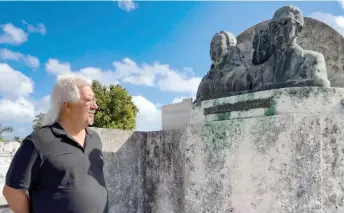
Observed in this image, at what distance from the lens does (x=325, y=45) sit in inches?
174

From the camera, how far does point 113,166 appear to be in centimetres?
465

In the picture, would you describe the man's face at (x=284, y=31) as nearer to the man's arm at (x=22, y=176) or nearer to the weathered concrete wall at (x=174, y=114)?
the man's arm at (x=22, y=176)

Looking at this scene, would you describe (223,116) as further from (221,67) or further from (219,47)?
(219,47)

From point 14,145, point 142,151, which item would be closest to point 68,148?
point 142,151

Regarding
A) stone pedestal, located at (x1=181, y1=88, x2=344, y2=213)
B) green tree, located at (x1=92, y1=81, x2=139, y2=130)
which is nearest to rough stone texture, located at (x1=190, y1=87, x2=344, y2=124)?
stone pedestal, located at (x1=181, y1=88, x2=344, y2=213)

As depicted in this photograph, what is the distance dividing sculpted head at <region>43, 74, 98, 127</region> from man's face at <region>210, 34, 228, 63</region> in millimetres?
1869

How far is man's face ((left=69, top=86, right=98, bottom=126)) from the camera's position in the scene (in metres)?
2.75

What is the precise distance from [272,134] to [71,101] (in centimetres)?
159

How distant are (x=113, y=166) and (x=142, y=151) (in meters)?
0.40

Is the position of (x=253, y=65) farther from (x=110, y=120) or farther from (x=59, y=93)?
(x=110, y=120)

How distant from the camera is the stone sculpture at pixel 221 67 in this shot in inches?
161

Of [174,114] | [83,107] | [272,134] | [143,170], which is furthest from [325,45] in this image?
[174,114]

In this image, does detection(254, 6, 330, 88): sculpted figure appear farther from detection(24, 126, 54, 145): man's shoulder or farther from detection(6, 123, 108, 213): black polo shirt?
detection(24, 126, 54, 145): man's shoulder

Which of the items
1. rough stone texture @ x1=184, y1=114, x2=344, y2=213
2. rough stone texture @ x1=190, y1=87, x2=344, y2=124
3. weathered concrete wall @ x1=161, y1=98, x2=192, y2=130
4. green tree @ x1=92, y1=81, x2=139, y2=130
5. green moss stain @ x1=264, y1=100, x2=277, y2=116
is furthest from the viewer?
green tree @ x1=92, y1=81, x2=139, y2=130
